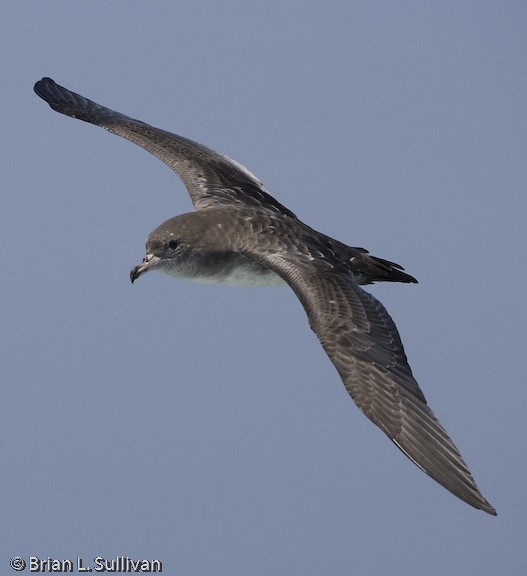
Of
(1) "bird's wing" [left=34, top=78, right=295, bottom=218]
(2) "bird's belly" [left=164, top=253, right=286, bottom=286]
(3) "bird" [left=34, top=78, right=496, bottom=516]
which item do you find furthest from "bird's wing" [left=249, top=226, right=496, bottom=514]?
(1) "bird's wing" [left=34, top=78, right=295, bottom=218]

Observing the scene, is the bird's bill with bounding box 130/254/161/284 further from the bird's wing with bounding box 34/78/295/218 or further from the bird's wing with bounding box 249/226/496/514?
the bird's wing with bounding box 34/78/295/218

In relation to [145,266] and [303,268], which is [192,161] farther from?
[303,268]

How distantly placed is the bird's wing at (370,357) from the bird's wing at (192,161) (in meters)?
1.33

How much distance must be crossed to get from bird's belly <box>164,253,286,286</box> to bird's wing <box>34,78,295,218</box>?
0.97 metres

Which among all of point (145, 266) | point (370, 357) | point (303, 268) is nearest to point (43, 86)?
point (145, 266)

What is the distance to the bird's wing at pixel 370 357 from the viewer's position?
10141 mm

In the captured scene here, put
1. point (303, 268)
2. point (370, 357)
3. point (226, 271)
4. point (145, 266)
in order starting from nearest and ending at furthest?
point (370, 357), point (303, 268), point (145, 266), point (226, 271)

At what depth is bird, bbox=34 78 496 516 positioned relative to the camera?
10453mm

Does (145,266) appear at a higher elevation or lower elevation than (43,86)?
lower

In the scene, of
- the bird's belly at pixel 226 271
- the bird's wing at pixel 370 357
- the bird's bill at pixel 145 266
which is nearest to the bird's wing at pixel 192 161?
the bird's belly at pixel 226 271

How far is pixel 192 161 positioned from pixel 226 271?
1.95m

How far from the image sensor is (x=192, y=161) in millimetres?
13977

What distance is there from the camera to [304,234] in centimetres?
1255

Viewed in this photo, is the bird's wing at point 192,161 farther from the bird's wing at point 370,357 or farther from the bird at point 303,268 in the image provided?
the bird's wing at point 370,357
